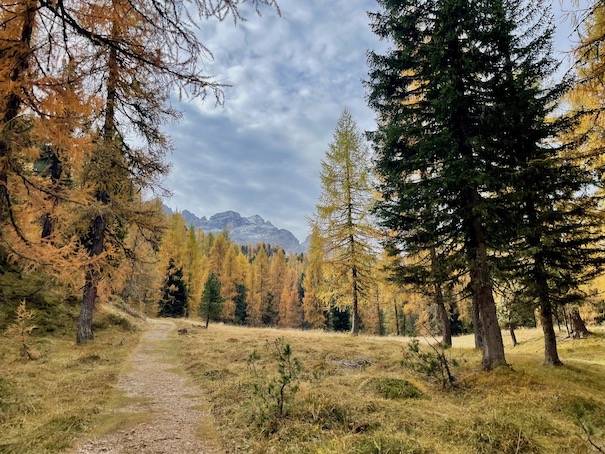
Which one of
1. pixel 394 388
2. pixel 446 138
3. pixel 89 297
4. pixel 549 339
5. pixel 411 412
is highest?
pixel 446 138

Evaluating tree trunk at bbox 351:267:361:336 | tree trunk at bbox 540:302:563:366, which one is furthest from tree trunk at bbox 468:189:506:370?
tree trunk at bbox 351:267:361:336

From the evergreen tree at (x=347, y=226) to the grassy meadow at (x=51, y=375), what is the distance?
12.5 metres

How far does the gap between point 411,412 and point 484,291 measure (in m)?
5.13

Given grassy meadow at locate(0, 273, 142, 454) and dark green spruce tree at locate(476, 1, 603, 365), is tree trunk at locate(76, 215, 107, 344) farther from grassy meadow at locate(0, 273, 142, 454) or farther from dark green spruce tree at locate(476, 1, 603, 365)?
dark green spruce tree at locate(476, 1, 603, 365)

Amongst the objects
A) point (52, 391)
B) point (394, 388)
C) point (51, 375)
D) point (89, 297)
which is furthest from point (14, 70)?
point (89, 297)

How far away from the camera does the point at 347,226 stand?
842 inches

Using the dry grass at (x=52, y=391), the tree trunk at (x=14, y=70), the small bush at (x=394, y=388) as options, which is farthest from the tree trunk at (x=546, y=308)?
the tree trunk at (x=14, y=70)

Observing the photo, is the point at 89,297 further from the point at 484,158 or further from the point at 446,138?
the point at 484,158

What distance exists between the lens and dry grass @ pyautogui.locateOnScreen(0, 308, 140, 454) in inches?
189

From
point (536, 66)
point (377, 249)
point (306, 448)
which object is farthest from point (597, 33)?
point (377, 249)

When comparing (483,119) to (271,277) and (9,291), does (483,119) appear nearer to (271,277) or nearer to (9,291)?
(9,291)

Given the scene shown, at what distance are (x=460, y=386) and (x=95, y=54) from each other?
32.9ft

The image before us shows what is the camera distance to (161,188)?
1387cm

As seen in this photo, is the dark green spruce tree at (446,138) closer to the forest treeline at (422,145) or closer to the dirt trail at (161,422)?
the forest treeline at (422,145)
